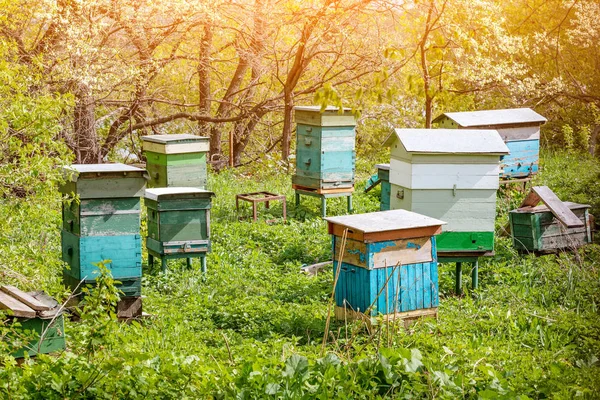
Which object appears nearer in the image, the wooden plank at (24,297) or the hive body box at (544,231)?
the wooden plank at (24,297)

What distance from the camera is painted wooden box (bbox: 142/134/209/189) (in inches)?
413

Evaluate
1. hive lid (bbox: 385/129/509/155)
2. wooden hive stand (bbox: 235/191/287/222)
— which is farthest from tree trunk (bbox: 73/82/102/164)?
hive lid (bbox: 385/129/509/155)

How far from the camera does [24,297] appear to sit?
540 centimetres

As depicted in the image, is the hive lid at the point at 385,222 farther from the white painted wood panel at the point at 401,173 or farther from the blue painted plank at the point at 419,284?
the white painted wood panel at the point at 401,173

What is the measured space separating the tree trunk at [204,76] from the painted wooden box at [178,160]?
148 inches

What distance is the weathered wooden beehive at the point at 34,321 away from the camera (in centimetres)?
512

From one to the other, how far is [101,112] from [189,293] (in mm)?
7907

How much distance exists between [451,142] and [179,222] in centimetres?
283

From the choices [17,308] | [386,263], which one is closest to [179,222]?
[386,263]

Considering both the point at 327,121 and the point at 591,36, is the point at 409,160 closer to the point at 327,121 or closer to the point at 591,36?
the point at 327,121

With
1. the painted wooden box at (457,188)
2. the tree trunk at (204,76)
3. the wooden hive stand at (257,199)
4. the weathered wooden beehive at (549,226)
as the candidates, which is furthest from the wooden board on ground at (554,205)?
the tree trunk at (204,76)

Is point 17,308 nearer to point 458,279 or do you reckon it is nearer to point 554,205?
A: point 458,279

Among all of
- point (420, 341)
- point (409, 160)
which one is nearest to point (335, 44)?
point (409, 160)

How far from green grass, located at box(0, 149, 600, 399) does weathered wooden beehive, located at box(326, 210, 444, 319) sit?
0.84 feet
